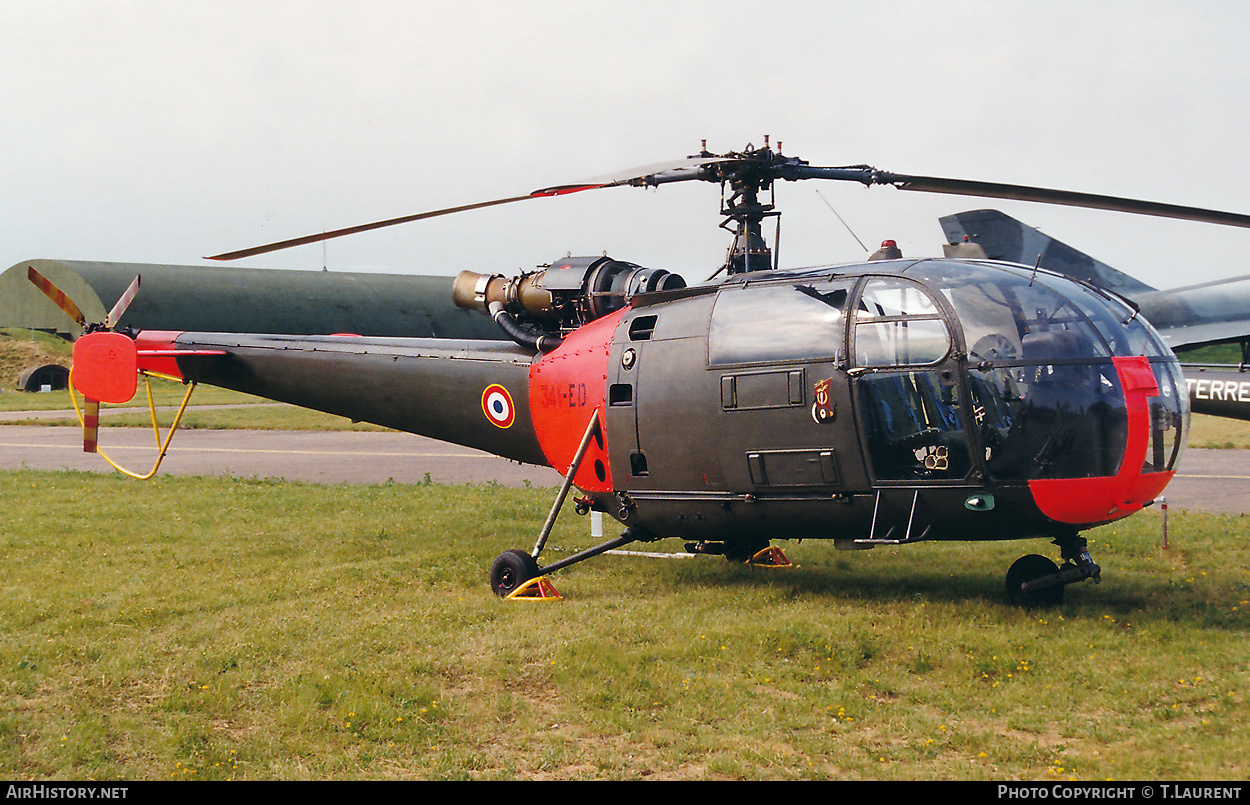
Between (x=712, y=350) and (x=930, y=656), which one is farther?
(x=712, y=350)

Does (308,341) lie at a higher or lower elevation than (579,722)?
higher

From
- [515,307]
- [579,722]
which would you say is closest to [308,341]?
[515,307]

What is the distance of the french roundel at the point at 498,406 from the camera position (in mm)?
11375

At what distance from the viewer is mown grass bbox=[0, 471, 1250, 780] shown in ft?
19.1

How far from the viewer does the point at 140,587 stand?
9.99m

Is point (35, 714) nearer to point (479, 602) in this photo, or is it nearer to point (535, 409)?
point (479, 602)

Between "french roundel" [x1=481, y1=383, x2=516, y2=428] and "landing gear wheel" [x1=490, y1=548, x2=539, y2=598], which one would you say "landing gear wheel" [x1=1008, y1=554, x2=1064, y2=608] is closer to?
"landing gear wheel" [x1=490, y1=548, x2=539, y2=598]

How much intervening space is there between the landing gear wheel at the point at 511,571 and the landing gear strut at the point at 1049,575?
14.8 ft

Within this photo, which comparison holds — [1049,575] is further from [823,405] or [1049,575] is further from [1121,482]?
[823,405]

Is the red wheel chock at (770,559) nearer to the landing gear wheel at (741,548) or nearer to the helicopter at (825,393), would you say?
the helicopter at (825,393)

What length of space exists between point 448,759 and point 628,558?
20.5 feet

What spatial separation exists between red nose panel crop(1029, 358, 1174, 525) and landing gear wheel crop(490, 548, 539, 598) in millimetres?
4761

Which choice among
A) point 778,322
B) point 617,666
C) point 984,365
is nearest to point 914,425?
point 984,365

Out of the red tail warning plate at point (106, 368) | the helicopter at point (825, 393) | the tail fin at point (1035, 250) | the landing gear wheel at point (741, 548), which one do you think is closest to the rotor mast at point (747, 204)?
the helicopter at point (825, 393)
